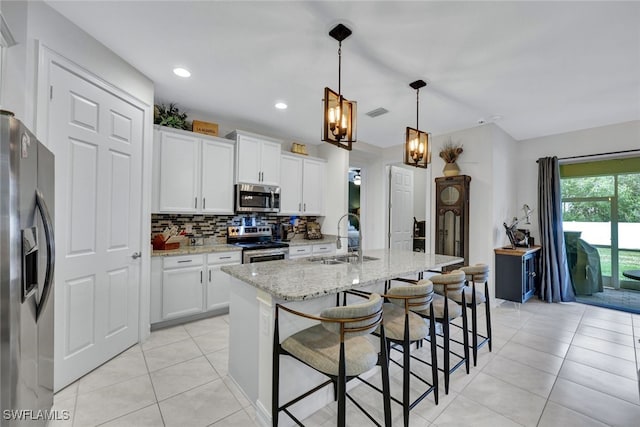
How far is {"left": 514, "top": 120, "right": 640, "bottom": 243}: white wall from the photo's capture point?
3.91m

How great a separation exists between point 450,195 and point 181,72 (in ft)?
12.8

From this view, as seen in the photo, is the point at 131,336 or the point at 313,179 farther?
the point at 313,179

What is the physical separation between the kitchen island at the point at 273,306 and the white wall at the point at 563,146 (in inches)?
149

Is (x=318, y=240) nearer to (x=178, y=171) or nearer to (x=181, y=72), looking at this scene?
(x=178, y=171)

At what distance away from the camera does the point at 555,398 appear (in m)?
2.02

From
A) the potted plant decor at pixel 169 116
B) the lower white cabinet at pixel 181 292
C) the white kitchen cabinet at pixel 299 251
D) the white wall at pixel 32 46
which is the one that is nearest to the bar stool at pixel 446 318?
the white kitchen cabinet at pixel 299 251

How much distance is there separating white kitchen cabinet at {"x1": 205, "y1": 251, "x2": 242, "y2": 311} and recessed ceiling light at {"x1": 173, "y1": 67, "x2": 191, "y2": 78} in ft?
6.51

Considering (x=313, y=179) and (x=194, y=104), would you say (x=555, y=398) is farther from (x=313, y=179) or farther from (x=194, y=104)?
(x=194, y=104)

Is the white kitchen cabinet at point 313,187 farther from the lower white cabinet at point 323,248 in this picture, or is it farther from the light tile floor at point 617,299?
the light tile floor at point 617,299

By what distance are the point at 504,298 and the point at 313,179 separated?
344 cm

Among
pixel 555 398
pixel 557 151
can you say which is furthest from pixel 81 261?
pixel 557 151

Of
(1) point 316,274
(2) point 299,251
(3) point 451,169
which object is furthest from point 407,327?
(3) point 451,169

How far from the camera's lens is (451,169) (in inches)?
168

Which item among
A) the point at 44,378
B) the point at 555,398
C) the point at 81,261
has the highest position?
the point at 81,261
